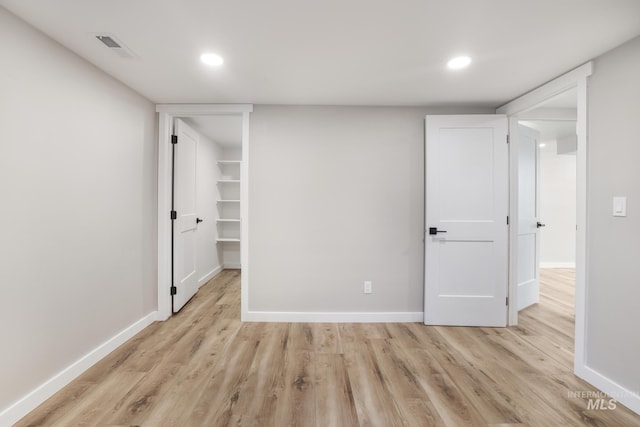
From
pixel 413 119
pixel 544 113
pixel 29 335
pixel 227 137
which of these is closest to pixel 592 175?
pixel 544 113

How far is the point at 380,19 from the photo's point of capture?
154cm

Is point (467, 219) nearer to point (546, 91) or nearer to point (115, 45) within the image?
point (546, 91)

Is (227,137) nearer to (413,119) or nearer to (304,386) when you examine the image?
(413,119)

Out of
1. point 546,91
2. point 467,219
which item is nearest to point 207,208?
point 467,219

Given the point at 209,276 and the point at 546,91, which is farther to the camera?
the point at 209,276

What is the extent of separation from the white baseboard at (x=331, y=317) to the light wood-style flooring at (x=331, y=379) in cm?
8

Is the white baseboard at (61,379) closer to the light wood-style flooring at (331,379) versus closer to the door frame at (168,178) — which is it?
the light wood-style flooring at (331,379)

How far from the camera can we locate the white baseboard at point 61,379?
152 centimetres

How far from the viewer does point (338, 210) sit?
9.56 ft

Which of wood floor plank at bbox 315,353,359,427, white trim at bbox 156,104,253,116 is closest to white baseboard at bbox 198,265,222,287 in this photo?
white trim at bbox 156,104,253,116

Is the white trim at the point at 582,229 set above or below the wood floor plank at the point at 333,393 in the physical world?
above

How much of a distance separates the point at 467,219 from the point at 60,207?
132 inches
